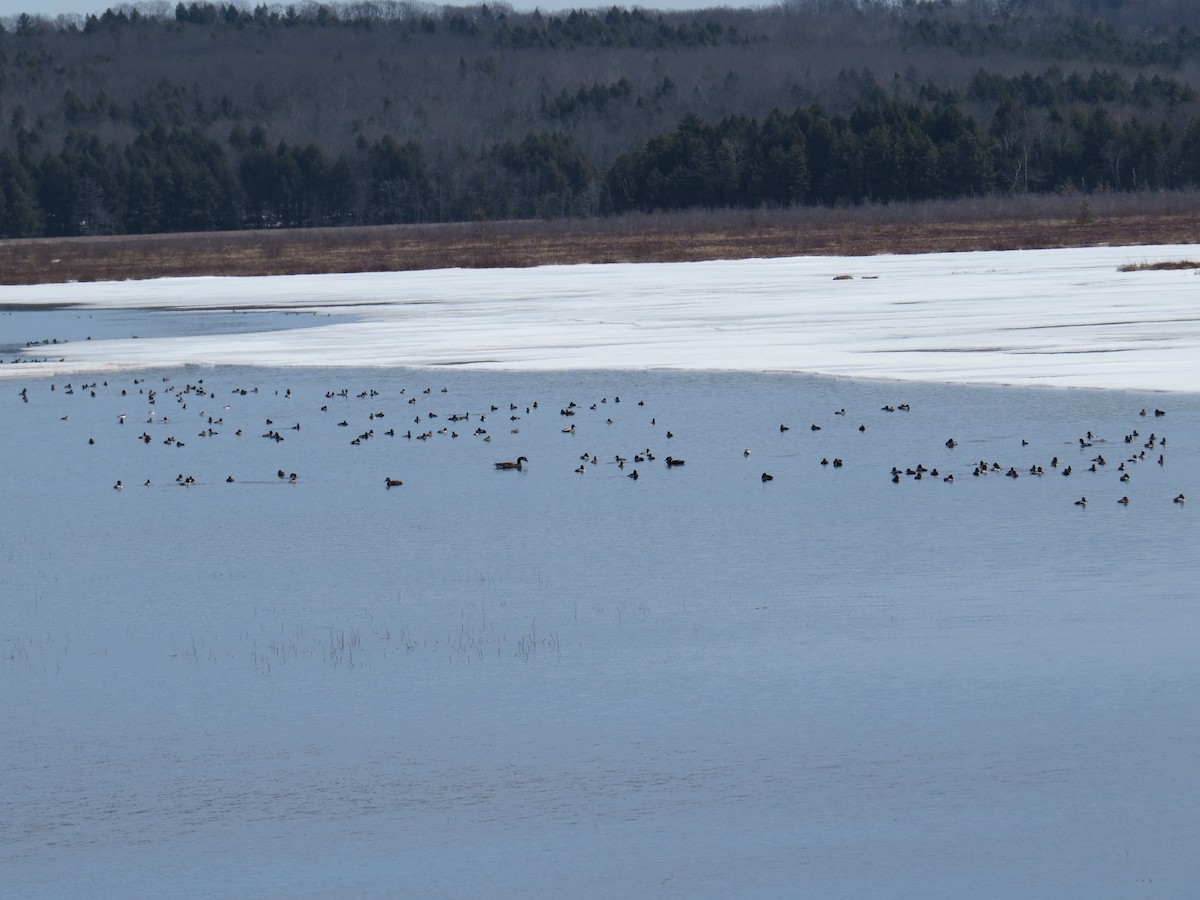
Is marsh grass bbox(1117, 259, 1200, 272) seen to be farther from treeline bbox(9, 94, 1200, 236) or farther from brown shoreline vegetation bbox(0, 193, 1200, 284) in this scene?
treeline bbox(9, 94, 1200, 236)

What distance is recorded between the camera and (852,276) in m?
39.9

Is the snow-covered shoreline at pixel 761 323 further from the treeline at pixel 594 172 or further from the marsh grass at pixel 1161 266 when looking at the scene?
the treeline at pixel 594 172

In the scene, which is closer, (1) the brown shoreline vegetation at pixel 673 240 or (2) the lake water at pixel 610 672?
(2) the lake water at pixel 610 672

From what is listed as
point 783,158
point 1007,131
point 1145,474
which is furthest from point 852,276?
point 1007,131

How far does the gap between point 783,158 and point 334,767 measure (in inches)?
3489

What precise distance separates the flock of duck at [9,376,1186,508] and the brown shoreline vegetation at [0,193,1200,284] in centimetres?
3344

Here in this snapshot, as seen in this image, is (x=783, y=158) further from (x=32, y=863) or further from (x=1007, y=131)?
(x=32, y=863)

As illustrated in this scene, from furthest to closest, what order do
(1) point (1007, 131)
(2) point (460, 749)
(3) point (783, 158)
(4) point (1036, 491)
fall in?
(1) point (1007, 131)
(3) point (783, 158)
(4) point (1036, 491)
(2) point (460, 749)

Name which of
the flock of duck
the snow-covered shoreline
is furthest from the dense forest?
the flock of duck

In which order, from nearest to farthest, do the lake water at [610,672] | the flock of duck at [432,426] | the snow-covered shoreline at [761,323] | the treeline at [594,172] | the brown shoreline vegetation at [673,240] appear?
the lake water at [610,672] → the flock of duck at [432,426] → the snow-covered shoreline at [761,323] → the brown shoreline vegetation at [673,240] → the treeline at [594,172]

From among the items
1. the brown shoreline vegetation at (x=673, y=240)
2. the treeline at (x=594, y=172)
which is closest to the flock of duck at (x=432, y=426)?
the brown shoreline vegetation at (x=673, y=240)

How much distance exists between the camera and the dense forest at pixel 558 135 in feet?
310

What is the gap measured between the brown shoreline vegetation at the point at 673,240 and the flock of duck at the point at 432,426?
33441 millimetres

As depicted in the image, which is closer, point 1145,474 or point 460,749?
point 460,749
